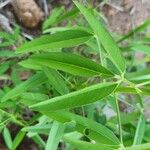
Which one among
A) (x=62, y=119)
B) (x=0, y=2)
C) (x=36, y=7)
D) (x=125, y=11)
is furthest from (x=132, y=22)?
(x=62, y=119)

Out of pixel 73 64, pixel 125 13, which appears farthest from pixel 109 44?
pixel 125 13

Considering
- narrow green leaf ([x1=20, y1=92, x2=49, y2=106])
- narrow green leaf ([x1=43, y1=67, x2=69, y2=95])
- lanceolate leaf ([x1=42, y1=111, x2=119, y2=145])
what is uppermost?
narrow green leaf ([x1=43, y1=67, x2=69, y2=95])

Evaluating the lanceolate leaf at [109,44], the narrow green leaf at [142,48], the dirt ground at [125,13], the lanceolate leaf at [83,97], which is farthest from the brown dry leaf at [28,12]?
the lanceolate leaf at [83,97]

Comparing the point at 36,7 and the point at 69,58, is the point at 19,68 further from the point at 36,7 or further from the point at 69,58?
the point at 69,58

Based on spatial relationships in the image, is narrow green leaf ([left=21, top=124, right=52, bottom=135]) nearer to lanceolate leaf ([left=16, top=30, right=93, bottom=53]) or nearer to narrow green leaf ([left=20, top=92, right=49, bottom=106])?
narrow green leaf ([left=20, top=92, right=49, bottom=106])

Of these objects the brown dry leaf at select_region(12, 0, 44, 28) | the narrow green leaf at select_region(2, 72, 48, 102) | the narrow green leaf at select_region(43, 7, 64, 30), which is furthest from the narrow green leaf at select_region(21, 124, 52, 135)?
the brown dry leaf at select_region(12, 0, 44, 28)

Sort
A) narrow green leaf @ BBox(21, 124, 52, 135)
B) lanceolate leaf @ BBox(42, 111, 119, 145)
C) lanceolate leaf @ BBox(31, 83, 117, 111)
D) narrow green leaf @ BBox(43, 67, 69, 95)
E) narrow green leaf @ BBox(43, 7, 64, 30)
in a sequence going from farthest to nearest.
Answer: narrow green leaf @ BBox(43, 7, 64, 30)
narrow green leaf @ BBox(21, 124, 52, 135)
narrow green leaf @ BBox(43, 67, 69, 95)
lanceolate leaf @ BBox(42, 111, 119, 145)
lanceolate leaf @ BBox(31, 83, 117, 111)

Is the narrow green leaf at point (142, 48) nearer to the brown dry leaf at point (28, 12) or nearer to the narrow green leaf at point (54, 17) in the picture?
the narrow green leaf at point (54, 17)

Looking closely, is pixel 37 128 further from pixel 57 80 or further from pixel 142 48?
pixel 142 48
